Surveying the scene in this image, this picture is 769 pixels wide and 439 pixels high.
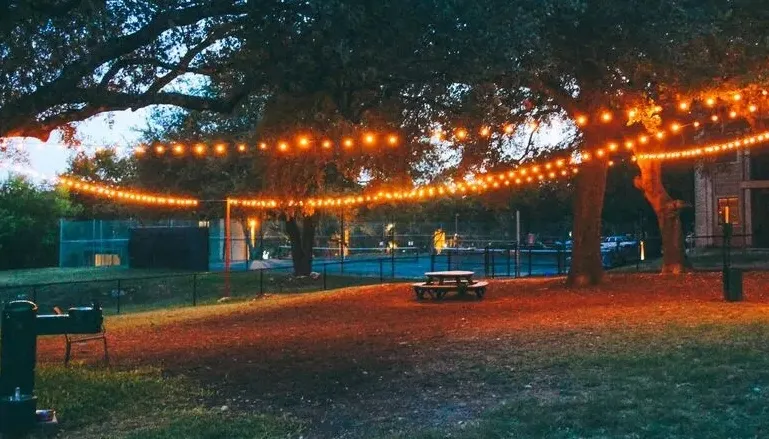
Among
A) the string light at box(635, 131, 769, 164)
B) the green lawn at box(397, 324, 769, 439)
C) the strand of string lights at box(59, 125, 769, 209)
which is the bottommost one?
the green lawn at box(397, 324, 769, 439)

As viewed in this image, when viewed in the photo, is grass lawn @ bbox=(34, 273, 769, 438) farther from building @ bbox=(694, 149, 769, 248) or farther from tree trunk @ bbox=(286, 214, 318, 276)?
building @ bbox=(694, 149, 769, 248)

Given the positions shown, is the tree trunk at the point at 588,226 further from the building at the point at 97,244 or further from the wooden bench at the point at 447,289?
the building at the point at 97,244

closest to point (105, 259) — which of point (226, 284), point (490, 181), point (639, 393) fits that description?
point (226, 284)

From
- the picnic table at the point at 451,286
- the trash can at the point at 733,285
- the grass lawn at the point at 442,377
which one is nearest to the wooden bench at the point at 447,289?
the picnic table at the point at 451,286

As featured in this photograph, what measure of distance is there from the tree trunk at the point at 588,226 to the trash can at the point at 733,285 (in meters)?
5.08

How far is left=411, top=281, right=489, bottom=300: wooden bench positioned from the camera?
17.4 m

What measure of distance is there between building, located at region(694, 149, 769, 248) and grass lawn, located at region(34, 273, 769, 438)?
86.9ft

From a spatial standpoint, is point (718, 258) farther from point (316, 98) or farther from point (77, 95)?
point (77, 95)

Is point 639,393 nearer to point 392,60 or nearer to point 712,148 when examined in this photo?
point 392,60

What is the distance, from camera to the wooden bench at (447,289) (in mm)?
17419

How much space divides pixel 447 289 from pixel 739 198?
88.1 feet

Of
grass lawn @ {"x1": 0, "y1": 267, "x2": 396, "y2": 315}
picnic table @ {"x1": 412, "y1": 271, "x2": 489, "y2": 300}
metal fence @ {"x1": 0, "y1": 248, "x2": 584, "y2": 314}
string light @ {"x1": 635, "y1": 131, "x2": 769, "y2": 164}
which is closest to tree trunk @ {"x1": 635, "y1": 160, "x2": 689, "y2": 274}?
string light @ {"x1": 635, "y1": 131, "x2": 769, "y2": 164}

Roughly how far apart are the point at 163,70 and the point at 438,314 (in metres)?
6.82

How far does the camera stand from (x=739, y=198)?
38.2 m
